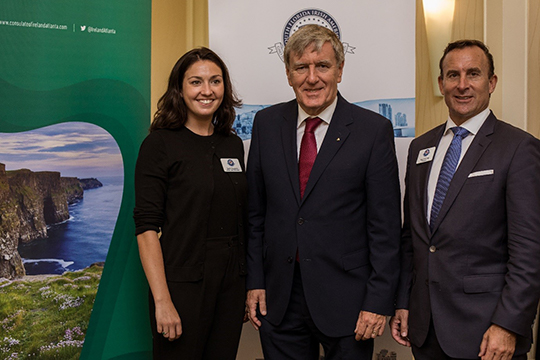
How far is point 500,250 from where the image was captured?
5.55 feet

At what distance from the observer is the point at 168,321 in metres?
1.90

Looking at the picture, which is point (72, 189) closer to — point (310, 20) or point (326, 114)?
point (326, 114)

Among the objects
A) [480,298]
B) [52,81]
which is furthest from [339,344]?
[52,81]

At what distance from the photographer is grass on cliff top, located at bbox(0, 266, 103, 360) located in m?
2.51

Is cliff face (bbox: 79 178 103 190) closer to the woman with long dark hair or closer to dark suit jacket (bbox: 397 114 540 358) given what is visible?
the woman with long dark hair

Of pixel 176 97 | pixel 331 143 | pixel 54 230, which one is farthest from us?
pixel 54 230

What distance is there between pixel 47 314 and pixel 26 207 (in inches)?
23.6

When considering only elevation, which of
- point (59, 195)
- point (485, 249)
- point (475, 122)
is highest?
point (475, 122)

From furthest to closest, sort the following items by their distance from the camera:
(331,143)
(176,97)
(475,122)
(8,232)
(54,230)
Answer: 1. (54,230)
2. (8,232)
3. (176,97)
4. (331,143)
5. (475,122)

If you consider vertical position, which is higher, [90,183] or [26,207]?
[90,183]

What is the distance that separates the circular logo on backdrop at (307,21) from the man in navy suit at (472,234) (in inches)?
43.8

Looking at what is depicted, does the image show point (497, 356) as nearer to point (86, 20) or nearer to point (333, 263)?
point (333, 263)

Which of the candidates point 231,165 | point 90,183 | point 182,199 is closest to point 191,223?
point 182,199

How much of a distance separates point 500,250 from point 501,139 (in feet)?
1.33
